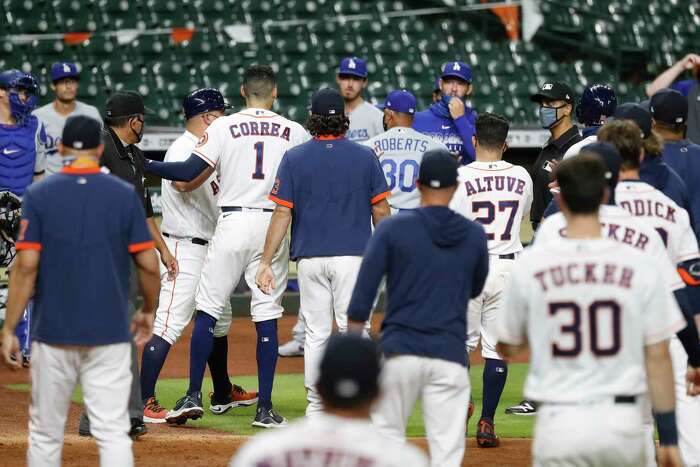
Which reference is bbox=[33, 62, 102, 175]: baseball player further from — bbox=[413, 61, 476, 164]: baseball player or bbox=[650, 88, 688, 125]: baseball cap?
bbox=[650, 88, 688, 125]: baseball cap

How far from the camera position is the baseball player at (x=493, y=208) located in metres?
7.30

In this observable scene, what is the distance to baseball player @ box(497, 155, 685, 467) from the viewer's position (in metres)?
3.88

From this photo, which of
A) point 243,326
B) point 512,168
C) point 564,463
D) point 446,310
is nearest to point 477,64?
point 243,326

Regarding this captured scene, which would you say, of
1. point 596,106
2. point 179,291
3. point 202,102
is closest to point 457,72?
point 596,106

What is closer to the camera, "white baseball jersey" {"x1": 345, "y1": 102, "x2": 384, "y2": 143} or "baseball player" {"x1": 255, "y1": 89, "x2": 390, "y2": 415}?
"baseball player" {"x1": 255, "y1": 89, "x2": 390, "y2": 415}

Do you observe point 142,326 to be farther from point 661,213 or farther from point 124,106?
point 124,106

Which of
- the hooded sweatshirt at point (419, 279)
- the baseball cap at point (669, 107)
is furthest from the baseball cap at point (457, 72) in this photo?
the hooded sweatshirt at point (419, 279)

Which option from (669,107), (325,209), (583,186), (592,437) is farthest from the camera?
(325,209)

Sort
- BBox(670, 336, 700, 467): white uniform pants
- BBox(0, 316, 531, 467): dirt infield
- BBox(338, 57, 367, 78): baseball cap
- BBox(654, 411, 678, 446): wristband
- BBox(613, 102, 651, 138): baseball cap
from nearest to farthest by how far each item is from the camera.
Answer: BBox(654, 411, 678, 446): wristband, BBox(670, 336, 700, 467): white uniform pants, BBox(613, 102, 651, 138): baseball cap, BBox(0, 316, 531, 467): dirt infield, BBox(338, 57, 367, 78): baseball cap

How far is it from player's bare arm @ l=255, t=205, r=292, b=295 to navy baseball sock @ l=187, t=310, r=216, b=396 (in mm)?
716

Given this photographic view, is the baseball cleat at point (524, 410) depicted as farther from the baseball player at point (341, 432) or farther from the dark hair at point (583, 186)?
the baseball player at point (341, 432)

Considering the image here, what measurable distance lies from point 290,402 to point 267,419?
3.91 ft

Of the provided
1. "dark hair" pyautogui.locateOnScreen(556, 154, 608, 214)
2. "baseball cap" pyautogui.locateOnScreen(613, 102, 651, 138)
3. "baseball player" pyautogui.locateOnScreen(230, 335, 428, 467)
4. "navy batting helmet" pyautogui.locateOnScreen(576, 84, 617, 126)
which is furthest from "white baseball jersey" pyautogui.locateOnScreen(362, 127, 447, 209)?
"baseball player" pyautogui.locateOnScreen(230, 335, 428, 467)

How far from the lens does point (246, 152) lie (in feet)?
25.3
